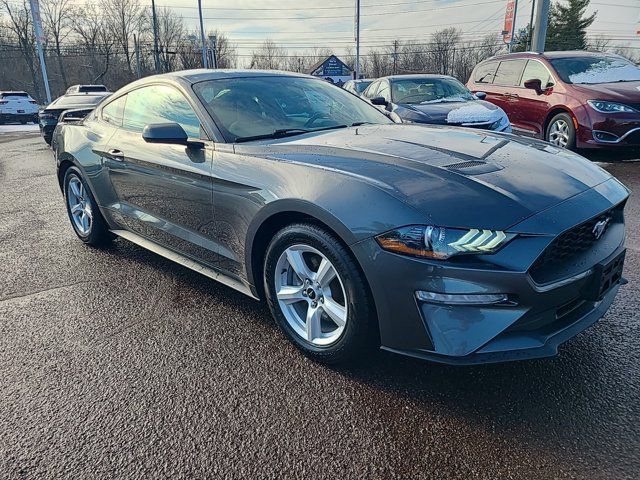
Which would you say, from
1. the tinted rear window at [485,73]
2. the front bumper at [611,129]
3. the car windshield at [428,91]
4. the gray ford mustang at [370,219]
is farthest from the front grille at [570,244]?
the tinted rear window at [485,73]

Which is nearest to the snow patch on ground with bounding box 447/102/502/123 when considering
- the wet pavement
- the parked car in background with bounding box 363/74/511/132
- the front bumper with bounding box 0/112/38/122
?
the parked car in background with bounding box 363/74/511/132

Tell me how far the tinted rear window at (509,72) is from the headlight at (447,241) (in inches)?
331

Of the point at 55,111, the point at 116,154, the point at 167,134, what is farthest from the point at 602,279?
the point at 55,111

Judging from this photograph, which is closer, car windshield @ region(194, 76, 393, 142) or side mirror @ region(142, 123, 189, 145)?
side mirror @ region(142, 123, 189, 145)

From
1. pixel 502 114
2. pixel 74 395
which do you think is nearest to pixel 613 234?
pixel 74 395

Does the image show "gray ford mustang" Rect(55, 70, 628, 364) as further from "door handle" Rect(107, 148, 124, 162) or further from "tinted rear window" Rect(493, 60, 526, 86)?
"tinted rear window" Rect(493, 60, 526, 86)

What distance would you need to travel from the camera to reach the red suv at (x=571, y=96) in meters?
7.34

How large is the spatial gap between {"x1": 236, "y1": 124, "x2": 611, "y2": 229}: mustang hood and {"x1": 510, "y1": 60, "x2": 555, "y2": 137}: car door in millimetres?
6051

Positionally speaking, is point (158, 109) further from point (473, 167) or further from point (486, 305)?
point (486, 305)

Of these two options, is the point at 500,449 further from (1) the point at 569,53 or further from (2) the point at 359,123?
(1) the point at 569,53

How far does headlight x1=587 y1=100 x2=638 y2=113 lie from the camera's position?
7249mm

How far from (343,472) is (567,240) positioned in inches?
Answer: 53.8

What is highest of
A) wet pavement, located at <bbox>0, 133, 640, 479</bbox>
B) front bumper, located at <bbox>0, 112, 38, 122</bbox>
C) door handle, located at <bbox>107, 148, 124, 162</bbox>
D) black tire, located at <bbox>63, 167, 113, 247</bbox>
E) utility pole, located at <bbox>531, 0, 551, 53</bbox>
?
utility pole, located at <bbox>531, 0, 551, 53</bbox>

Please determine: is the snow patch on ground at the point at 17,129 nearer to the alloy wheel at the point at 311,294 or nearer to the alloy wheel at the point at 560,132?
the alloy wheel at the point at 560,132
